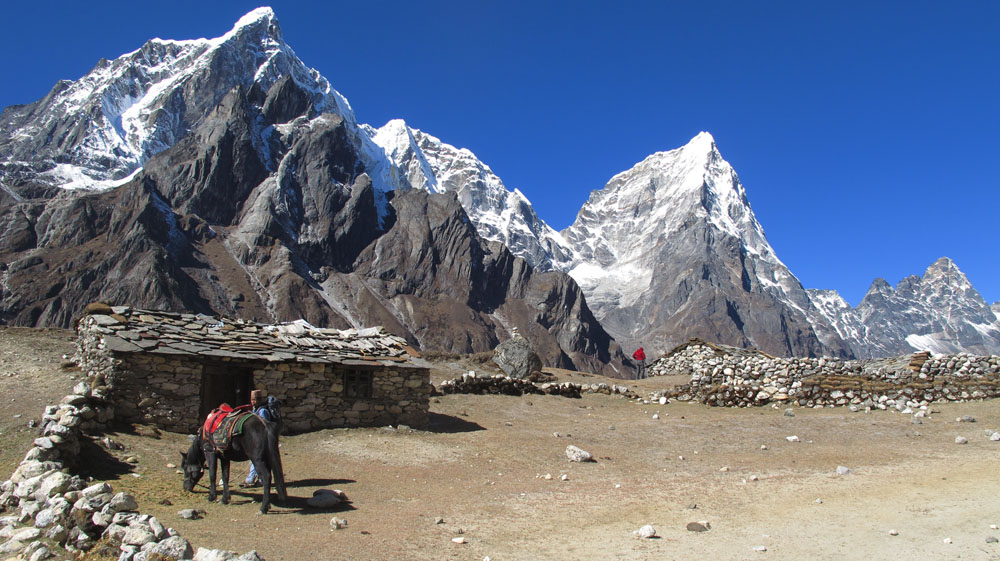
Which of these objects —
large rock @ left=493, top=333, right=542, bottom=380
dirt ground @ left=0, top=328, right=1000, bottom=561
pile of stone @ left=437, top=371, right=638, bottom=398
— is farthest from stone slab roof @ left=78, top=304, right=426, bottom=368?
large rock @ left=493, top=333, right=542, bottom=380

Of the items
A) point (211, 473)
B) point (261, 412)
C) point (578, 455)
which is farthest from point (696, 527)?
point (211, 473)

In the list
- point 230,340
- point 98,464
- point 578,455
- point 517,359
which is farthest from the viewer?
point 517,359

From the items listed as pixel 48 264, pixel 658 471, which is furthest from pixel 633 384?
pixel 48 264

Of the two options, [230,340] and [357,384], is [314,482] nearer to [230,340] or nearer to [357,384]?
[357,384]

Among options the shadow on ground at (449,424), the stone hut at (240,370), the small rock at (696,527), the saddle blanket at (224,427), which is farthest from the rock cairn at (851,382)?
the saddle blanket at (224,427)

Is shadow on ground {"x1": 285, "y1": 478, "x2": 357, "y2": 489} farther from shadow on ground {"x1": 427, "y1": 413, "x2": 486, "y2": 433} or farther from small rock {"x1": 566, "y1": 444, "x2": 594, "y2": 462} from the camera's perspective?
shadow on ground {"x1": 427, "y1": 413, "x2": 486, "y2": 433}

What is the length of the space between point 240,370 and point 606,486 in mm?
10562

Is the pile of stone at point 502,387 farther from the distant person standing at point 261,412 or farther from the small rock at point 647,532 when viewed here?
the small rock at point 647,532

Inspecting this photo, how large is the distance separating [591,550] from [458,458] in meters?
7.74

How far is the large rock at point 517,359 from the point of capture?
111 feet

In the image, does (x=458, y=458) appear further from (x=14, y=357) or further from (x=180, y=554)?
(x=14, y=357)

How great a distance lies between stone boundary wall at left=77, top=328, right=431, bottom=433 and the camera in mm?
16092

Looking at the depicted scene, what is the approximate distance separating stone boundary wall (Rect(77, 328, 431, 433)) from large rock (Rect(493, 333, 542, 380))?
1388cm

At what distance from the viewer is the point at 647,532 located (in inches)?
375
